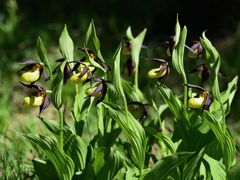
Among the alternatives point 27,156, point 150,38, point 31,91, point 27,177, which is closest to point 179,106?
point 27,177

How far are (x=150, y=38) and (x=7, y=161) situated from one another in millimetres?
2876

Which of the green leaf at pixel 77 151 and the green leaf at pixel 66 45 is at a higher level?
the green leaf at pixel 66 45

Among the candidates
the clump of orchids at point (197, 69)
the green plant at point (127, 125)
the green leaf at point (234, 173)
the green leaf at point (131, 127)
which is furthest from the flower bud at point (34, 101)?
the green leaf at point (234, 173)

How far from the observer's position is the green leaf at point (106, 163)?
5.69ft

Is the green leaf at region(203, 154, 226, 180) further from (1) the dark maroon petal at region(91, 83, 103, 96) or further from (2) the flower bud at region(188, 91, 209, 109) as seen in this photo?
(1) the dark maroon petal at region(91, 83, 103, 96)

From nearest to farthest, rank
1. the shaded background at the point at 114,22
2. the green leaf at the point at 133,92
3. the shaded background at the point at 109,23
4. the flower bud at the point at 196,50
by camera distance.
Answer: the flower bud at the point at 196,50 < the green leaf at the point at 133,92 < the shaded background at the point at 109,23 < the shaded background at the point at 114,22

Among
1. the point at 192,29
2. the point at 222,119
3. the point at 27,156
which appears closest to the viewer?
the point at 222,119

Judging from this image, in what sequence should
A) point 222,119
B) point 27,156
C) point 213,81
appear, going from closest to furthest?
point 213,81 → point 222,119 → point 27,156

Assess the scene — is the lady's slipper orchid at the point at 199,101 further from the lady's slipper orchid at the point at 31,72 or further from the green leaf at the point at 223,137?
the lady's slipper orchid at the point at 31,72

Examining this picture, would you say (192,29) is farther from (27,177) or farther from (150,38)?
(27,177)

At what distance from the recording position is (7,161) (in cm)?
208

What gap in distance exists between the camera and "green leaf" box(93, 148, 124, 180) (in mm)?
1733

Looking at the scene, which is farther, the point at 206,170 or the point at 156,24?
the point at 156,24

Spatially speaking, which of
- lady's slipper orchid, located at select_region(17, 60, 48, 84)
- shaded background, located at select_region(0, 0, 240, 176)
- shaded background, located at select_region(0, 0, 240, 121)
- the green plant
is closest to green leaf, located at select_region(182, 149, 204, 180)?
the green plant
